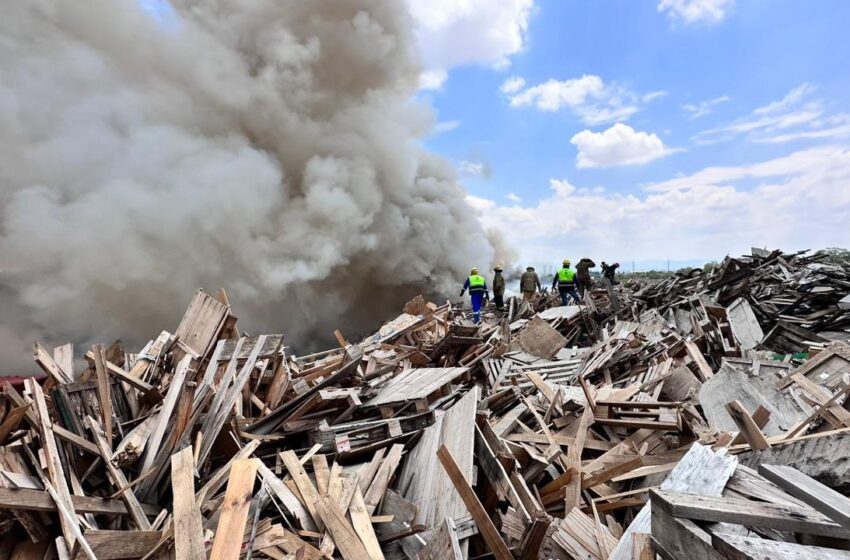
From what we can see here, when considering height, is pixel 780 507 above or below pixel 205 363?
below

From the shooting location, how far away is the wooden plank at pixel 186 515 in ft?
7.47

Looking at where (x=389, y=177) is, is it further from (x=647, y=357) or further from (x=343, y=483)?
(x=343, y=483)

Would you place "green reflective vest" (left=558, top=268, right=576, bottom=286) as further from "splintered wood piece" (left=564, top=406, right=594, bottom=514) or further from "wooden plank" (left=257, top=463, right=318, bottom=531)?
"wooden plank" (left=257, top=463, right=318, bottom=531)

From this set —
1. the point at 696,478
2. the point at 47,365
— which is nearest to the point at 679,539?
the point at 696,478

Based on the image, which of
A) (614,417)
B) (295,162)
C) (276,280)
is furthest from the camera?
(295,162)

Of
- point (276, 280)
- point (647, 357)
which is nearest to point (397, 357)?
point (647, 357)

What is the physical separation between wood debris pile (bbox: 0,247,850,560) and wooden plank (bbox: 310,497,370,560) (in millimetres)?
11

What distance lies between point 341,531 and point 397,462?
84 centimetres

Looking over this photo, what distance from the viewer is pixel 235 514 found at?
7.62 ft

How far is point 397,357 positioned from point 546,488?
3801 millimetres

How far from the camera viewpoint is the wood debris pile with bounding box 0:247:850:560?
6.68ft

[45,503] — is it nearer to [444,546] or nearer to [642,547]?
[444,546]

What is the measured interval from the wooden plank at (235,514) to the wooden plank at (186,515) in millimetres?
148

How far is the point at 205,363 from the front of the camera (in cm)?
418
